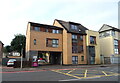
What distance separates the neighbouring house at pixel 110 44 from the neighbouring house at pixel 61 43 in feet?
20.1

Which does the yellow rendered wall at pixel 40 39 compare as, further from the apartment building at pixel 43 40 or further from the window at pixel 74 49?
the window at pixel 74 49

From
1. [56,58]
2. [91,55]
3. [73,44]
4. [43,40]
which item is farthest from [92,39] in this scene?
[43,40]

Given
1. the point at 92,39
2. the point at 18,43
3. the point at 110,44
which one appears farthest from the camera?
the point at 18,43

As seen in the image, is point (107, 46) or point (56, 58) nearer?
point (56, 58)

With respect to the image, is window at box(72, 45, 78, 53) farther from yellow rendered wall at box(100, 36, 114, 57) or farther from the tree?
the tree

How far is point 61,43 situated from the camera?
2977 centimetres

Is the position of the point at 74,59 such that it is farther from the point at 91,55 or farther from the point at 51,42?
the point at 51,42

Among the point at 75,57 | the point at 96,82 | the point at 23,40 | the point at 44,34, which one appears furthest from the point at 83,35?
the point at 23,40

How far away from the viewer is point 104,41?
39.5m

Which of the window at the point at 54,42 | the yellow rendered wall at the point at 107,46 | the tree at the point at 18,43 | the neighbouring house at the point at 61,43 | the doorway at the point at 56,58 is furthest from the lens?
the tree at the point at 18,43

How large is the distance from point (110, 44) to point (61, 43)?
1665 cm

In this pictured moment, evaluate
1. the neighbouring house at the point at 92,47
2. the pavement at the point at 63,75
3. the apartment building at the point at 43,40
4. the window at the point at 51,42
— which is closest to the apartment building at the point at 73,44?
the neighbouring house at the point at 92,47

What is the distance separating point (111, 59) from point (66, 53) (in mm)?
15943

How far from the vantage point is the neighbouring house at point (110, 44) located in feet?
121
